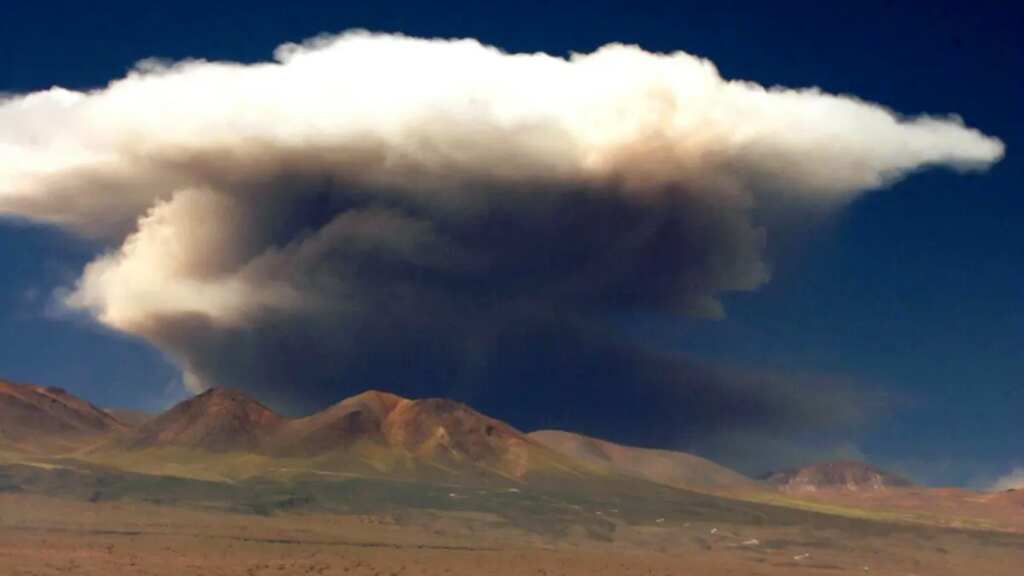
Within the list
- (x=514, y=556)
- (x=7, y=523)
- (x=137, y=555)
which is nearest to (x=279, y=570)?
Result: (x=137, y=555)

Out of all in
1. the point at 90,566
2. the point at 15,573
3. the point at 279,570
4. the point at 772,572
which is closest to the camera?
the point at 15,573

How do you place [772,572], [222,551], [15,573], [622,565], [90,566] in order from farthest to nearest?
[772,572]
[622,565]
[222,551]
[90,566]
[15,573]

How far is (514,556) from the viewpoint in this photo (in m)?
186

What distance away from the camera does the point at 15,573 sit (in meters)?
121

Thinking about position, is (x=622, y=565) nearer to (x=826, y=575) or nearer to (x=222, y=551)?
(x=826, y=575)

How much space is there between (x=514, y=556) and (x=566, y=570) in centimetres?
2029

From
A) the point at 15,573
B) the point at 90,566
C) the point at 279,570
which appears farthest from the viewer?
the point at 279,570

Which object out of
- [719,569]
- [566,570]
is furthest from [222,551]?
[719,569]

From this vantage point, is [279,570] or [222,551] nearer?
[279,570]

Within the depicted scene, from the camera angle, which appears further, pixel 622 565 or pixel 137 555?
pixel 622 565

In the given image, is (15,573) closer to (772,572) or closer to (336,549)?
(336,549)

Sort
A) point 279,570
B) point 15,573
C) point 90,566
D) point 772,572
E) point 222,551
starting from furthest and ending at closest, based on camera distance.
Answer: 1. point 772,572
2. point 222,551
3. point 279,570
4. point 90,566
5. point 15,573

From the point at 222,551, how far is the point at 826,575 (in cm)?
8984

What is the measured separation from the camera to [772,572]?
19362 cm
